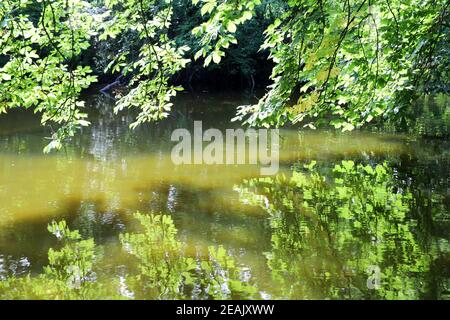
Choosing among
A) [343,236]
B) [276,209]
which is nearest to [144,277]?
[343,236]

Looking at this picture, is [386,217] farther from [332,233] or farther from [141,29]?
[141,29]

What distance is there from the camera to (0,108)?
21.0ft

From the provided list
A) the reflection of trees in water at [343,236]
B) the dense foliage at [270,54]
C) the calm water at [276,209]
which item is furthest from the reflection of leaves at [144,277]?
the dense foliage at [270,54]

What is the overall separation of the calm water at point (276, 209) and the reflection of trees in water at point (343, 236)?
0.02m

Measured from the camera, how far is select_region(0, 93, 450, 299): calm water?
6074 millimetres

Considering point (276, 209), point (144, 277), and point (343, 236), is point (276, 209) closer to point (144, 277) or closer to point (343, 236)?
point (343, 236)

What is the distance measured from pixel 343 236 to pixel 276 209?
1.63m

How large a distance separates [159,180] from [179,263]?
14.0 feet

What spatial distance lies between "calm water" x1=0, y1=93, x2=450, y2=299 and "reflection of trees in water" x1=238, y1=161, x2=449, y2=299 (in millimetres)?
19

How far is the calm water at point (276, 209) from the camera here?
6.07 meters

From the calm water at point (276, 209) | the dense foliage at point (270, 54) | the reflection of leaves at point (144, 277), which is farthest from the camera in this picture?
the calm water at point (276, 209)

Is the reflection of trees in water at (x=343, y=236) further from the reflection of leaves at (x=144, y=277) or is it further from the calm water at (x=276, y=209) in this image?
the reflection of leaves at (x=144, y=277)

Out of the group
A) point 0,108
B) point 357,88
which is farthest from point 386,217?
point 0,108

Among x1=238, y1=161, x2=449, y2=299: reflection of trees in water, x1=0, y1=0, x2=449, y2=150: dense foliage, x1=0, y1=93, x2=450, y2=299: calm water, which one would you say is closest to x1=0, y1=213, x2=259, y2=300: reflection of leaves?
x1=0, y1=93, x2=450, y2=299: calm water
